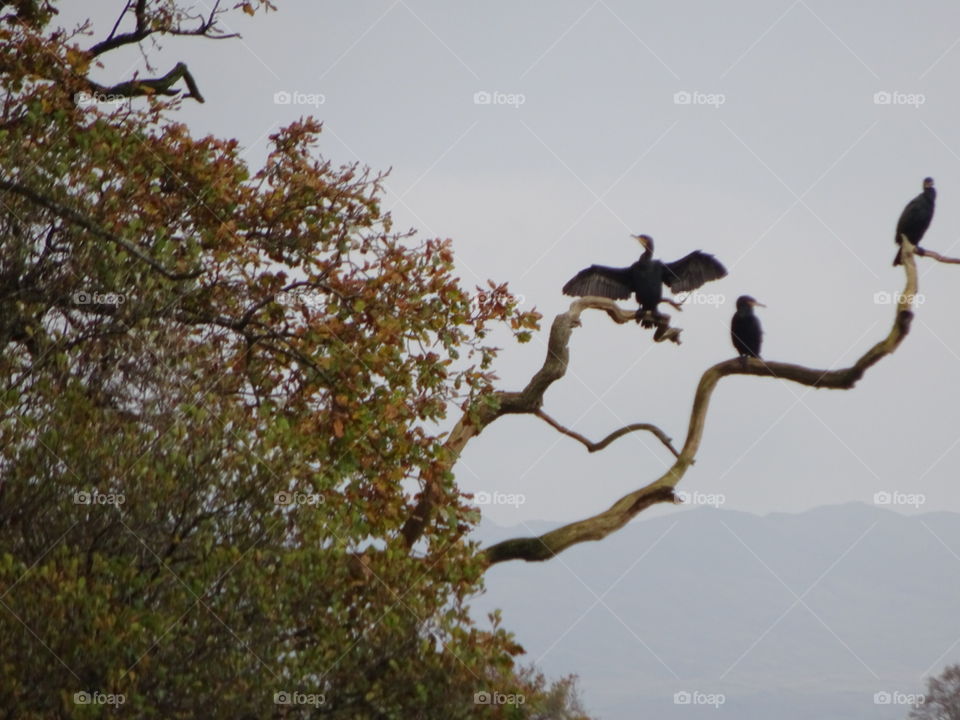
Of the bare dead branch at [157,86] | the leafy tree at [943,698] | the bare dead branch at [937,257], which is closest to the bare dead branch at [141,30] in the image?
the bare dead branch at [157,86]

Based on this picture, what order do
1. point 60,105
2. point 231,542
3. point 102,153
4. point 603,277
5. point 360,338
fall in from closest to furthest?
1. point 231,542
2. point 102,153
3. point 60,105
4. point 360,338
5. point 603,277

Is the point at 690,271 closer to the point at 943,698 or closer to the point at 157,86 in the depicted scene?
the point at 157,86

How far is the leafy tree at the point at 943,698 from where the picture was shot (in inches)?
1927

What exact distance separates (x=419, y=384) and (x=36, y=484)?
4.90 metres

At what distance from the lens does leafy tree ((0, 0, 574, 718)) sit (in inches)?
293

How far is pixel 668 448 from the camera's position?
43.3 feet

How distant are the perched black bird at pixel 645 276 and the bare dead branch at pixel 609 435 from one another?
258 centimetres

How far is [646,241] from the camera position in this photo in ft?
54.5

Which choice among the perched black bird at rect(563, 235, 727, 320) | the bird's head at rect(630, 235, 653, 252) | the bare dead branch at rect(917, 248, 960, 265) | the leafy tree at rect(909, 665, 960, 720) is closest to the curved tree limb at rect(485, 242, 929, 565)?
the bare dead branch at rect(917, 248, 960, 265)

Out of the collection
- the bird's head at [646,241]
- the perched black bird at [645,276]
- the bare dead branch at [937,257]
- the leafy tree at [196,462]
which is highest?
the bird's head at [646,241]

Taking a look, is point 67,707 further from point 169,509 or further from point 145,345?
point 145,345

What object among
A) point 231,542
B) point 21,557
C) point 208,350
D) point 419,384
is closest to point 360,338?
point 419,384

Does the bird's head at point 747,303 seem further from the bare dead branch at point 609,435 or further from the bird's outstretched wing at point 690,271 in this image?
the bare dead branch at point 609,435

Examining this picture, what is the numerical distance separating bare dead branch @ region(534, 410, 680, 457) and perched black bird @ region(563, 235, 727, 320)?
2.58 meters
